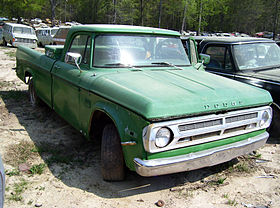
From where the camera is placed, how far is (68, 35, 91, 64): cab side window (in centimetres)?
412

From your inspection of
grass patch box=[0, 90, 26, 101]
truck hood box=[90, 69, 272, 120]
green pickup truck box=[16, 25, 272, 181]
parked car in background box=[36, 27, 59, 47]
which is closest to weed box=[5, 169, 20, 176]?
green pickup truck box=[16, 25, 272, 181]

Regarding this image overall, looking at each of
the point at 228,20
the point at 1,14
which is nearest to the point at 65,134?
the point at 1,14

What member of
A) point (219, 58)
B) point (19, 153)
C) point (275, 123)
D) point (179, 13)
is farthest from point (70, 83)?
point (179, 13)

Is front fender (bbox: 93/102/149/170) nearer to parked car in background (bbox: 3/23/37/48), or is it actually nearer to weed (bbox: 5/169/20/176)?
weed (bbox: 5/169/20/176)

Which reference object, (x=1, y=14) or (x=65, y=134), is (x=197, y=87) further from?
(x=1, y=14)

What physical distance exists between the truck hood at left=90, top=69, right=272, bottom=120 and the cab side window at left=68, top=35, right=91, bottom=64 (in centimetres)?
60

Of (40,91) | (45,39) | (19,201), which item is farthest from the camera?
(45,39)

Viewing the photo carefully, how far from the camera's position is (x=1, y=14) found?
3994 cm

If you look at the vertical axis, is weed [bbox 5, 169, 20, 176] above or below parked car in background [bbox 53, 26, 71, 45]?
below

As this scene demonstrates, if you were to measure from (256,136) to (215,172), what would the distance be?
73 cm

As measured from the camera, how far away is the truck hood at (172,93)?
286cm

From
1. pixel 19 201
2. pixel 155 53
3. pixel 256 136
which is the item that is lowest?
pixel 19 201

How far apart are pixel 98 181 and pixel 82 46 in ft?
6.48

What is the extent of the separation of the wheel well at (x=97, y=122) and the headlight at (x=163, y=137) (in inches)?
39.9
